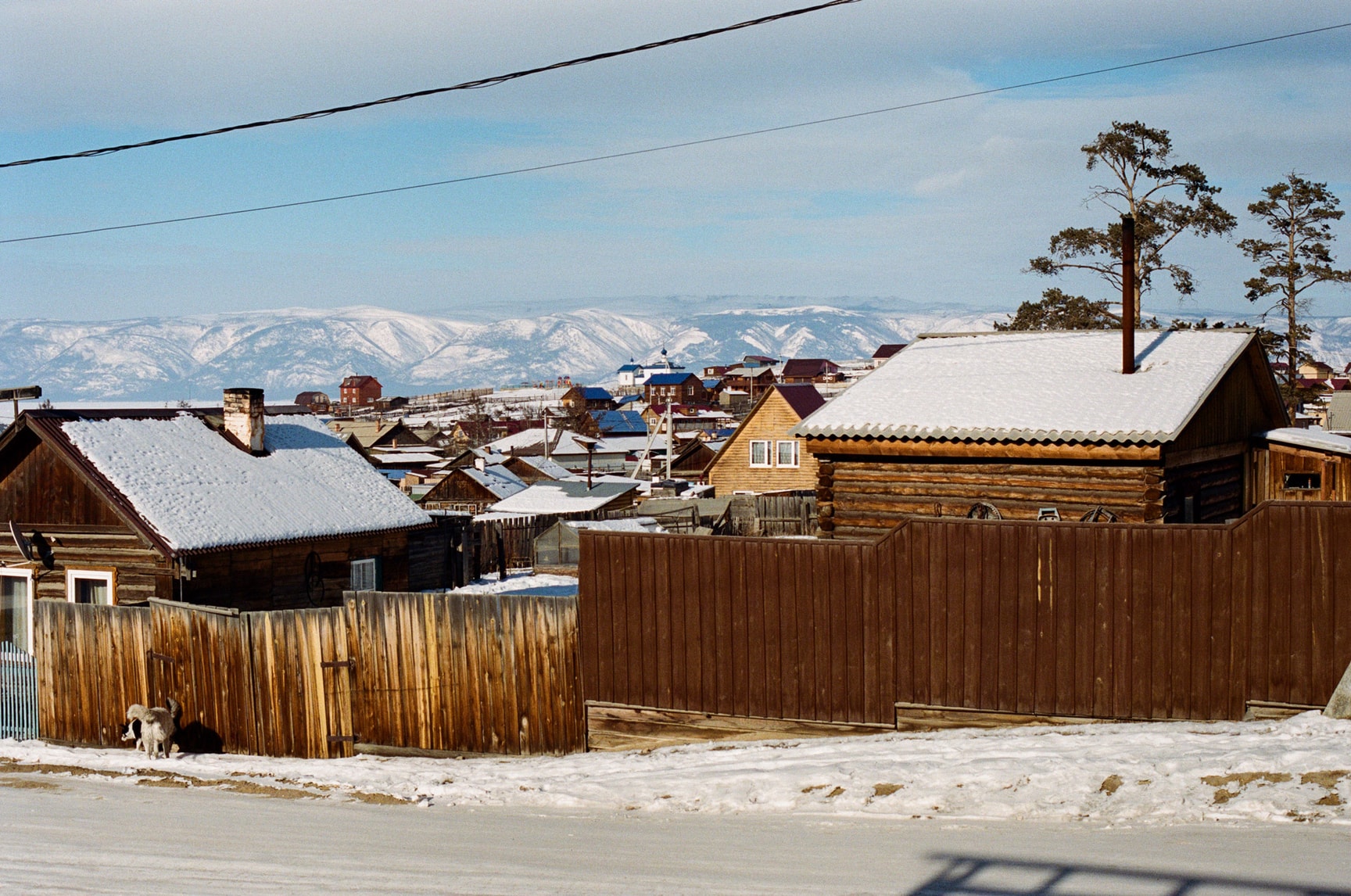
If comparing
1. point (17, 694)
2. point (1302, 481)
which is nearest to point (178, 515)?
point (17, 694)

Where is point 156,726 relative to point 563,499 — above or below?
below

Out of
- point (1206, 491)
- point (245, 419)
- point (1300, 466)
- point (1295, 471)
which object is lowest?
point (1206, 491)

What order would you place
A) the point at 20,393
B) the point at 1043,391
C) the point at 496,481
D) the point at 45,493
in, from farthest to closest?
1. the point at 496,481
2. the point at 45,493
3. the point at 1043,391
4. the point at 20,393

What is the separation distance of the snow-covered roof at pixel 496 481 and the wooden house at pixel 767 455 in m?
10.4

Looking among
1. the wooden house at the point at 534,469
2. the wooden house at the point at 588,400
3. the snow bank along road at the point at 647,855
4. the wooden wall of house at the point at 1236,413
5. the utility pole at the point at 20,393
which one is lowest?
the snow bank along road at the point at 647,855

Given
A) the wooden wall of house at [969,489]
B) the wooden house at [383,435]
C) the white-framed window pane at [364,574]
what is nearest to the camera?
the wooden wall of house at [969,489]

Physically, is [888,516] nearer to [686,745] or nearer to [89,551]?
[686,745]

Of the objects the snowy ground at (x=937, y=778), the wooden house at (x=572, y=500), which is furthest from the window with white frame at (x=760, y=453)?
the snowy ground at (x=937, y=778)

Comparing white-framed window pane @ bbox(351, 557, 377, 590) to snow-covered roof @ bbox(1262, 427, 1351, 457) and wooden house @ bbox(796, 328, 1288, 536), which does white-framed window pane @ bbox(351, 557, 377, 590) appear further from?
snow-covered roof @ bbox(1262, 427, 1351, 457)

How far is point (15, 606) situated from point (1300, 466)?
981 inches

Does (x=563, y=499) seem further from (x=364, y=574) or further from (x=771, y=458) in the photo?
(x=364, y=574)

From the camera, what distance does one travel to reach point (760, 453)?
2559 inches

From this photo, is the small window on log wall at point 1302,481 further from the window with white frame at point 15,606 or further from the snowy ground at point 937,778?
the window with white frame at point 15,606

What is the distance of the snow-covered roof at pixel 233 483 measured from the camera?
75.5ft
